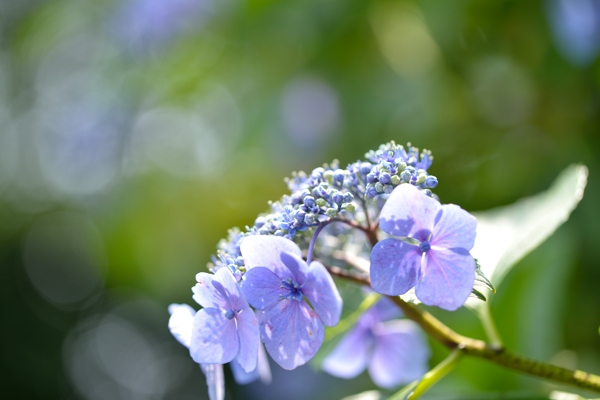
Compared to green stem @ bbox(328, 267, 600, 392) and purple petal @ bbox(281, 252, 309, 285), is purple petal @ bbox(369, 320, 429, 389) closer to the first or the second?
green stem @ bbox(328, 267, 600, 392)

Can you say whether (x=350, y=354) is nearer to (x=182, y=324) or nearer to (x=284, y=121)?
(x=182, y=324)

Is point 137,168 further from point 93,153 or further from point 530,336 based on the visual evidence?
point 530,336

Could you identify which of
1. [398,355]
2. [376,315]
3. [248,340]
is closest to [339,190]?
[248,340]

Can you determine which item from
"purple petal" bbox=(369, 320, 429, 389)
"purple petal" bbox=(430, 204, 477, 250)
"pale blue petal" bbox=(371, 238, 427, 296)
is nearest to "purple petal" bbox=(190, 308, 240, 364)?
"pale blue petal" bbox=(371, 238, 427, 296)

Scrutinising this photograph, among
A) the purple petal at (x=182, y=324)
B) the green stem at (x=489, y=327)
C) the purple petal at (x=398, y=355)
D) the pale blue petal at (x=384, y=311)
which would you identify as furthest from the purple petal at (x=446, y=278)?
the purple petal at (x=398, y=355)

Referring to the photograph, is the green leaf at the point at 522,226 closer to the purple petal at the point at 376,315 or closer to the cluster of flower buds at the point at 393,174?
the purple petal at the point at 376,315

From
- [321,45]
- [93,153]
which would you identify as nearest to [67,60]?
[93,153]
